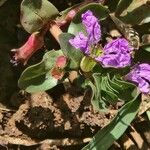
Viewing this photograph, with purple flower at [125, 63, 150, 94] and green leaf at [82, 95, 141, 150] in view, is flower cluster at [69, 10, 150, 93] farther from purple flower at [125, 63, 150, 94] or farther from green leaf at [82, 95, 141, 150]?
green leaf at [82, 95, 141, 150]

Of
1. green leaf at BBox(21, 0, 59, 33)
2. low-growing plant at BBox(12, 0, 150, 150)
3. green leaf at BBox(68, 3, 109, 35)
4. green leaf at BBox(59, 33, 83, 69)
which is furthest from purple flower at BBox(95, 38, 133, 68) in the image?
green leaf at BBox(21, 0, 59, 33)

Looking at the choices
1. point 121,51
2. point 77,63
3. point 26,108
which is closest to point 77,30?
point 77,63

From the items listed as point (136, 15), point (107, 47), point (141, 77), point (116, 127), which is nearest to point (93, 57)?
point (107, 47)

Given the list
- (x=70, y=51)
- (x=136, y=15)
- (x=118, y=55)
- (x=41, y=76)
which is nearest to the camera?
(x=118, y=55)

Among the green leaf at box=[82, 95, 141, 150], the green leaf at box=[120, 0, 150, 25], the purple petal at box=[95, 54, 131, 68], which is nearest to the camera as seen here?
the purple petal at box=[95, 54, 131, 68]

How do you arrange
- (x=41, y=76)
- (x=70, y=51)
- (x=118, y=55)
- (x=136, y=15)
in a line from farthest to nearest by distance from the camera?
1. (x=136, y=15)
2. (x=41, y=76)
3. (x=70, y=51)
4. (x=118, y=55)

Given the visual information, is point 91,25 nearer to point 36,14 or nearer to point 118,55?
point 118,55

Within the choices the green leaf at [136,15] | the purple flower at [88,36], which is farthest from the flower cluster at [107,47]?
the green leaf at [136,15]
